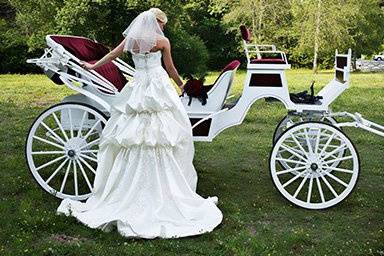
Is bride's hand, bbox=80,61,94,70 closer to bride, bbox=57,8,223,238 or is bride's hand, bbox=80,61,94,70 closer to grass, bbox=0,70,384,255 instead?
bride, bbox=57,8,223,238

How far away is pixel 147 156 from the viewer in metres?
4.86

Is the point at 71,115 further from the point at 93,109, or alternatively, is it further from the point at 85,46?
the point at 85,46

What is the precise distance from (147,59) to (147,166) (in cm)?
95

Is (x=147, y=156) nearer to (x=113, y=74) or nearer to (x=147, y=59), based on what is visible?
(x=147, y=59)

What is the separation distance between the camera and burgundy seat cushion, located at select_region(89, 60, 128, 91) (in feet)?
19.6

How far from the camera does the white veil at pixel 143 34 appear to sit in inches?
190

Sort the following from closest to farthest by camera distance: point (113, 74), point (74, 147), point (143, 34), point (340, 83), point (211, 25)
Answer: point (143, 34)
point (74, 147)
point (340, 83)
point (113, 74)
point (211, 25)

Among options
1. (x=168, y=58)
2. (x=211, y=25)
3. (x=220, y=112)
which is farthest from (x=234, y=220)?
(x=211, y=25)

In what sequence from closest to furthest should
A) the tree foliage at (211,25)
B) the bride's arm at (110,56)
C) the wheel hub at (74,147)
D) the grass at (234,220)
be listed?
the grass at (234,220) < the bride's arm at (110,56) < the wheel hub at (74,147) < the tree foliage at (211,25)

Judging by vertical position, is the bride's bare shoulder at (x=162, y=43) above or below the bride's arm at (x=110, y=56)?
above

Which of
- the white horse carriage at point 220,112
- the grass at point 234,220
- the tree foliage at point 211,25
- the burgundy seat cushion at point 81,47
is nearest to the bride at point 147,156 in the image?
the grass at point 234,220

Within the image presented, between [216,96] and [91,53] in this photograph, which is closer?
[216,96]

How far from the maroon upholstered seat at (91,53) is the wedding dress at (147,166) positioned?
2.99 feet

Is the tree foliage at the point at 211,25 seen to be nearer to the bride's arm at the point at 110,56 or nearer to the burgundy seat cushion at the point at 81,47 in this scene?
the burgundy seat cushion at the point at 81,47
